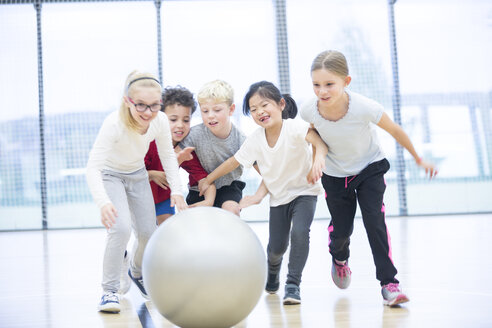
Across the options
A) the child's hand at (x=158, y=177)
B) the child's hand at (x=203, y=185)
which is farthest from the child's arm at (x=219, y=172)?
the child's hand at (x=158, y=177)

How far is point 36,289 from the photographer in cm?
306

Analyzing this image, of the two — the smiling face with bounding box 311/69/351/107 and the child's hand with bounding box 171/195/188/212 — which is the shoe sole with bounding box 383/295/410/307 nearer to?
the smiling face with bounding box 311/69/351/107

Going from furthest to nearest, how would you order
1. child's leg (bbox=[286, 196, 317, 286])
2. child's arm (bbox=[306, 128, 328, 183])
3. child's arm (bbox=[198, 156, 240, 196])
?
child's arm (bbox=[198, 156, 240, 196]), child's leg (bbox=[286, 196, 317, 286]), child's arm (bbox=[306, 128, 328, 183])

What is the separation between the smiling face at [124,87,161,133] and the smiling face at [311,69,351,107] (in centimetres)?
75

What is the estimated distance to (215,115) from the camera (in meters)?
3.05

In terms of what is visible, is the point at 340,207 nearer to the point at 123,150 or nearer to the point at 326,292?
the point at 326,292

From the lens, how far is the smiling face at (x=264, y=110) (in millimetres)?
2798

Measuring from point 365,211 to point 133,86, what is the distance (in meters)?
1.24

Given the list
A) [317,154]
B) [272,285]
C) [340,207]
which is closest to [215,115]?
[317,154]

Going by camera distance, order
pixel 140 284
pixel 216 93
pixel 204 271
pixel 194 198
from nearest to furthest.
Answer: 1. pixel 204 271
2. pixel 140 284
3. pixel 216 93
4. pixel 194 198

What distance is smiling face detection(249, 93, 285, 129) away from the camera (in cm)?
280

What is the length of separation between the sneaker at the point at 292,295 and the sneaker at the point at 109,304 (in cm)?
77

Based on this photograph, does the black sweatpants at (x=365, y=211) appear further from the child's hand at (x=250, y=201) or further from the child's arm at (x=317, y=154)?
the child's hand at (x=250, y=201)

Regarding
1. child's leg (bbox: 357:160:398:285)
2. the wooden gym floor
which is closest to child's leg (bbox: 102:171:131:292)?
the wooden gym floor
